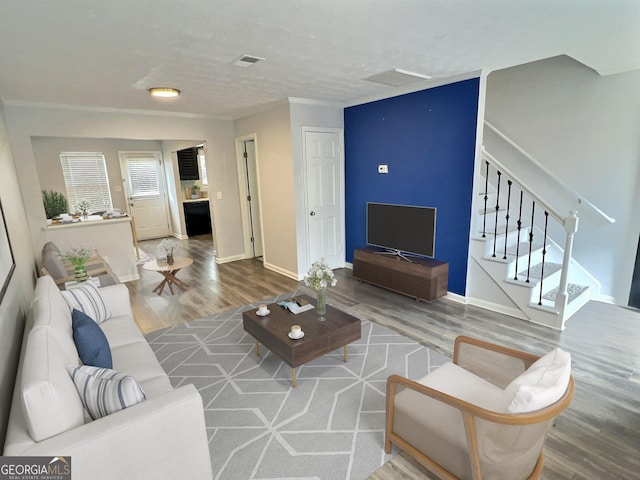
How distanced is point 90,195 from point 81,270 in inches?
200

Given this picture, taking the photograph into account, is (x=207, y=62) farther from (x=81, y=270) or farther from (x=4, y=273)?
(x=81, y=270)

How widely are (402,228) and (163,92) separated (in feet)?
10.6

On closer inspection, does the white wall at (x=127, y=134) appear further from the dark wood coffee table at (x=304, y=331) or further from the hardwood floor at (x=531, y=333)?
the dark wood coffee table at (x=304, y=331)

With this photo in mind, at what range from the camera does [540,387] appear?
1.38m

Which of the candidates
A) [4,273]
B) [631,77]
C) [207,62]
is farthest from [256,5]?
[631,77]

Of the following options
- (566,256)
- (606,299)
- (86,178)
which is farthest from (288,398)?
(86,178)

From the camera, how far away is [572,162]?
418 centimetres

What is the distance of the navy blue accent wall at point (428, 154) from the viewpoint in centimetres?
380

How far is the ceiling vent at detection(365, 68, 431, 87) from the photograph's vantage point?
3.38 m

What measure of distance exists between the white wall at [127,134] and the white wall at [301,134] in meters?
1.74

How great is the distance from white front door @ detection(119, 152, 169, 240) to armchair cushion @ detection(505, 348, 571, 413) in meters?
8.64

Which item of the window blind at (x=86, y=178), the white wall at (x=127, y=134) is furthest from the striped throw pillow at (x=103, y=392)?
the window blind at (x=86, y=178)

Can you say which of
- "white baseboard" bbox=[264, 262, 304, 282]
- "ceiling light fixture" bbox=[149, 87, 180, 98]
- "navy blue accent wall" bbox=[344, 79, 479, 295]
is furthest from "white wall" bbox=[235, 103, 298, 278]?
→ "ceiling light fixture" bbox=[149, 87, 180, 98]

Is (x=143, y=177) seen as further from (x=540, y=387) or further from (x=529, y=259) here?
(x=540, y=387)
